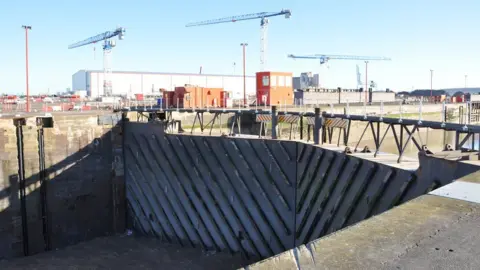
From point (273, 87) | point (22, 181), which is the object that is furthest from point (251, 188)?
point (273, 87)

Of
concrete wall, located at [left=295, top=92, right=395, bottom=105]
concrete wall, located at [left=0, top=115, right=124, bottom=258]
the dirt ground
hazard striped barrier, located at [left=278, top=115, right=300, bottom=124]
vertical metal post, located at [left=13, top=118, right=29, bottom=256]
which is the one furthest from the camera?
concrete wall, located at [left=295, top=92, right=395, bottom=105]

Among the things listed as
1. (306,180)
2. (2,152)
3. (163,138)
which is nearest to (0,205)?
(2,152)

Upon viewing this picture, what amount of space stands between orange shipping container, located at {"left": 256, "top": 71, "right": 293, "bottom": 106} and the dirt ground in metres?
18.9

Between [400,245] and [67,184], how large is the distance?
712 inches

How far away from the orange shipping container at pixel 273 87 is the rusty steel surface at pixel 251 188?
55.0 ft

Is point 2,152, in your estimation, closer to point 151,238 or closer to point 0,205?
point 0,205

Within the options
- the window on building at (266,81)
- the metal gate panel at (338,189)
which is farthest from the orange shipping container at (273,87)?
the metal gate panel at (338,189)

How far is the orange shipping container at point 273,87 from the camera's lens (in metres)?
35.0

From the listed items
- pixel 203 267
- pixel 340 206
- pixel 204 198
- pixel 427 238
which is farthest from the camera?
pixel 204 198

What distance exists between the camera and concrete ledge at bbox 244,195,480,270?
3965 millimetres

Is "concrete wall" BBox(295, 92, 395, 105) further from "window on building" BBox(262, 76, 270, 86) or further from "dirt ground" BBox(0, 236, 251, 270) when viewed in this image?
"dirt ground" BBox(0, 236, 251, 270)

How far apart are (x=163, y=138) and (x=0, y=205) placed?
759 cm

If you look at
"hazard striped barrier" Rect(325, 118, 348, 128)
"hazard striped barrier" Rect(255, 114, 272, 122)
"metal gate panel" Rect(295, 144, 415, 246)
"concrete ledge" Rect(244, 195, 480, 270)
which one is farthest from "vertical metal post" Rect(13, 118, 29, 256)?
"concrete ledge" Rect(244, 195, 480, 270)

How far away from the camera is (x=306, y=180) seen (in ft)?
46.8
